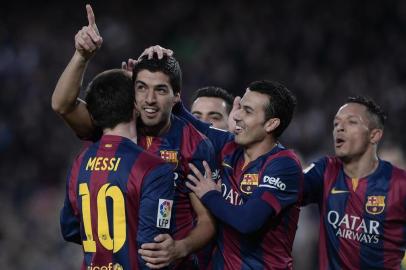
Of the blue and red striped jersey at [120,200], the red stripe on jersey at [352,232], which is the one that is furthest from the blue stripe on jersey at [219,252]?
the red stripe on jersey at [352,232]

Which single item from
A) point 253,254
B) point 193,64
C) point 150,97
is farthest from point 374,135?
point 193,64

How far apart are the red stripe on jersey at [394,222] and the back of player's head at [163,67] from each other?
1719 millimetres

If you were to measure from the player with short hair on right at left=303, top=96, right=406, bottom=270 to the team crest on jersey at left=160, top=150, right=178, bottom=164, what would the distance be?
3.82 ft

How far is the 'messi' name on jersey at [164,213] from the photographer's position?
14.0 feet

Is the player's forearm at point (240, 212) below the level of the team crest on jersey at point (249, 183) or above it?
below

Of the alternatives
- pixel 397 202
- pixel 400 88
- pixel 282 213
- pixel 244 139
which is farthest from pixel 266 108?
pixel 400 88

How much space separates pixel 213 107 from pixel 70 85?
226 centimetres

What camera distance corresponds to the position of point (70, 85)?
4.52 m

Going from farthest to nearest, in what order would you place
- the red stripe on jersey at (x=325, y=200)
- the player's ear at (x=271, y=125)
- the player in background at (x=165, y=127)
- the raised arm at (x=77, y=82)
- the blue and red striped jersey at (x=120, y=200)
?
the red stripe on jersey at (x=325, y=200) → the player's ear at (x=271, y=125) → the player in background at (x=165, y=127) → the raised arm at (x=77, y=82) → the blue and red striped jersey at (x=120, y=200)

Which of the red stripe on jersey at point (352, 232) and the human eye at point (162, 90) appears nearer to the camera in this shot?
the human eye at point (162, 90)

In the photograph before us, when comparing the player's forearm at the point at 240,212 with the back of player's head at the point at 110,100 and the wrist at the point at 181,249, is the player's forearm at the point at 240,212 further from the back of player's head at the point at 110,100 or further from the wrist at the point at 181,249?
the back of player's head at the point at 110,100

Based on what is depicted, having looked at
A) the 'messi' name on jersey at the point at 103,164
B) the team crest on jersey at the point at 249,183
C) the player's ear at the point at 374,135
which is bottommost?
the 'messi' name on jersey at the point at 103,164

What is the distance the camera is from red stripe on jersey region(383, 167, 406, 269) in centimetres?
541

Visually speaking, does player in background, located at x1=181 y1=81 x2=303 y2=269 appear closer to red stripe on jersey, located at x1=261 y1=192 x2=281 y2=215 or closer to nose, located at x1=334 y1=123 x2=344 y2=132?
red stripe on jersey, located at x1=261 y1=192 x2=281 y2=215
